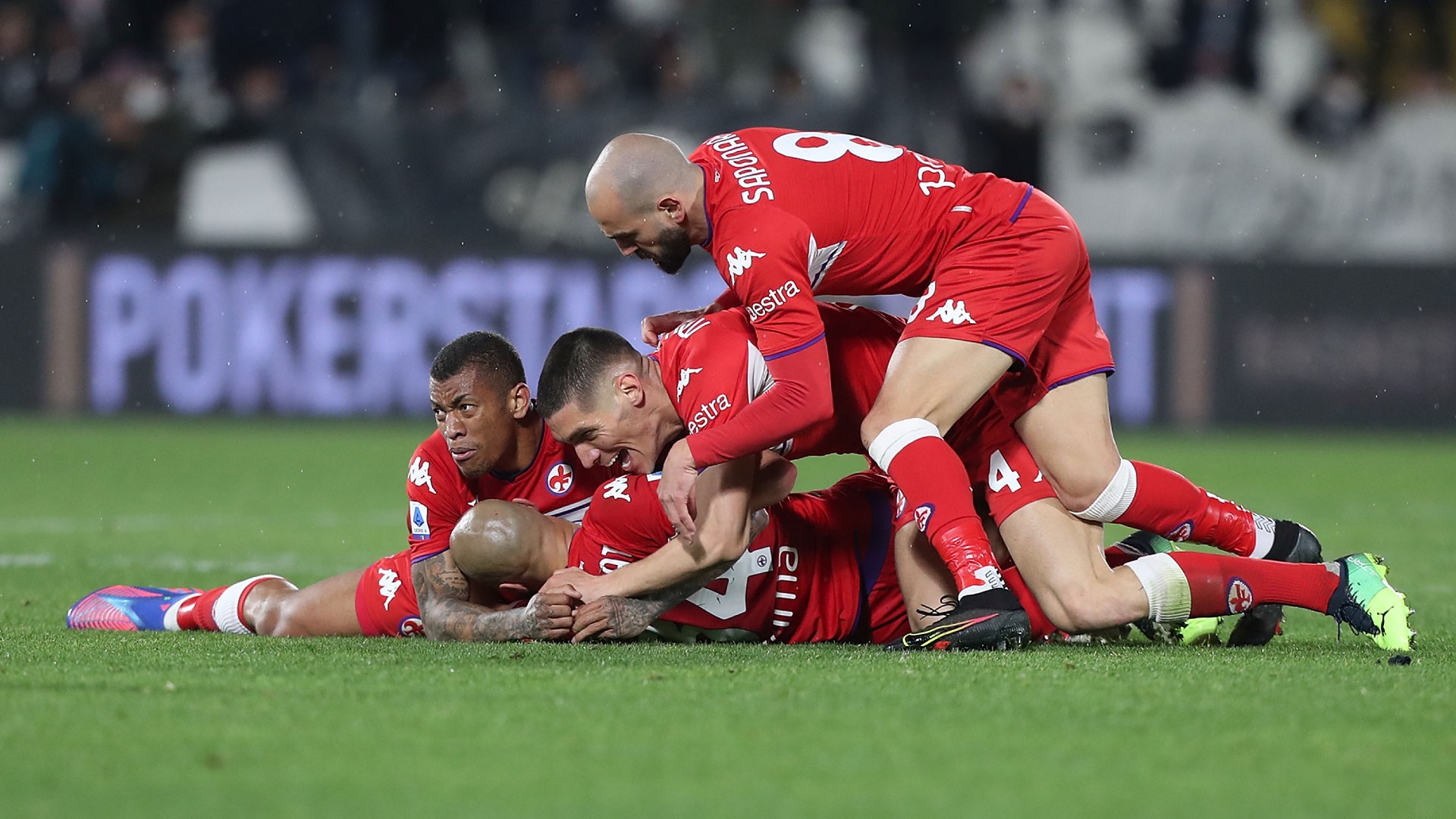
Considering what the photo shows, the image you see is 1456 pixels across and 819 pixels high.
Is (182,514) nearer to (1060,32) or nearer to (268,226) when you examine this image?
(268,226)

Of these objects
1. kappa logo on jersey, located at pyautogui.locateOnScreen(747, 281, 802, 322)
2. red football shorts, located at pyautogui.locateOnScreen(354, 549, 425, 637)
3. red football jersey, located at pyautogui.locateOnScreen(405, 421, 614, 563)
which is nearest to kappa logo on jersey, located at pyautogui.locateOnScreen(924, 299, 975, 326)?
kappa logo on jersey, located at pyautogui.locateOnScreen(747, 281, 802, 322)

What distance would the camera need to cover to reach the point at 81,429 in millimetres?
13688

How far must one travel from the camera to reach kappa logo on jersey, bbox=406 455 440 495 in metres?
4.92

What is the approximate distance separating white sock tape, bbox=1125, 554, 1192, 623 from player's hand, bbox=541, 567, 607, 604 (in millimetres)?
1443

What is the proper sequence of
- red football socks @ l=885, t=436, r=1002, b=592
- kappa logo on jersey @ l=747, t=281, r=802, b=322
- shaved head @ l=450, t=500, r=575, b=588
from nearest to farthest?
kappa logo on jersey @ l=747, t=281, r=802, b=322 → red football socks @ l=885, t=436, r=1002, b=592 → shaved head @ l=450, t=500, r=575, b=588

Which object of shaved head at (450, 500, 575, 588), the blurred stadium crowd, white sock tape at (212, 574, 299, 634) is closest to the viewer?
shaved head at (450, 500, 575, 588)

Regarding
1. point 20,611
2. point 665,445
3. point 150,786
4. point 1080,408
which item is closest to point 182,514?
point 20,611

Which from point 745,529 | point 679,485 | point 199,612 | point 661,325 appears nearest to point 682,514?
point 679,485

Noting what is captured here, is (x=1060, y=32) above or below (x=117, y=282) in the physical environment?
above

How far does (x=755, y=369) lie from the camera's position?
15.3 feet

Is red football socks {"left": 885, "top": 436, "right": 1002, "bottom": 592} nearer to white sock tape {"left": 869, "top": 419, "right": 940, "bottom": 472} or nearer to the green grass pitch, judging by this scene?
white sock tape {"left": 869, "top": 419, "right": 940, "bottom": 472}

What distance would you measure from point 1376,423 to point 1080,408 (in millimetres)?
10592

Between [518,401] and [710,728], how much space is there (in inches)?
73.9

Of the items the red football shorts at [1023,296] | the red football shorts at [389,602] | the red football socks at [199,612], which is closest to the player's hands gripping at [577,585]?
the red football shorts at [389,602]
